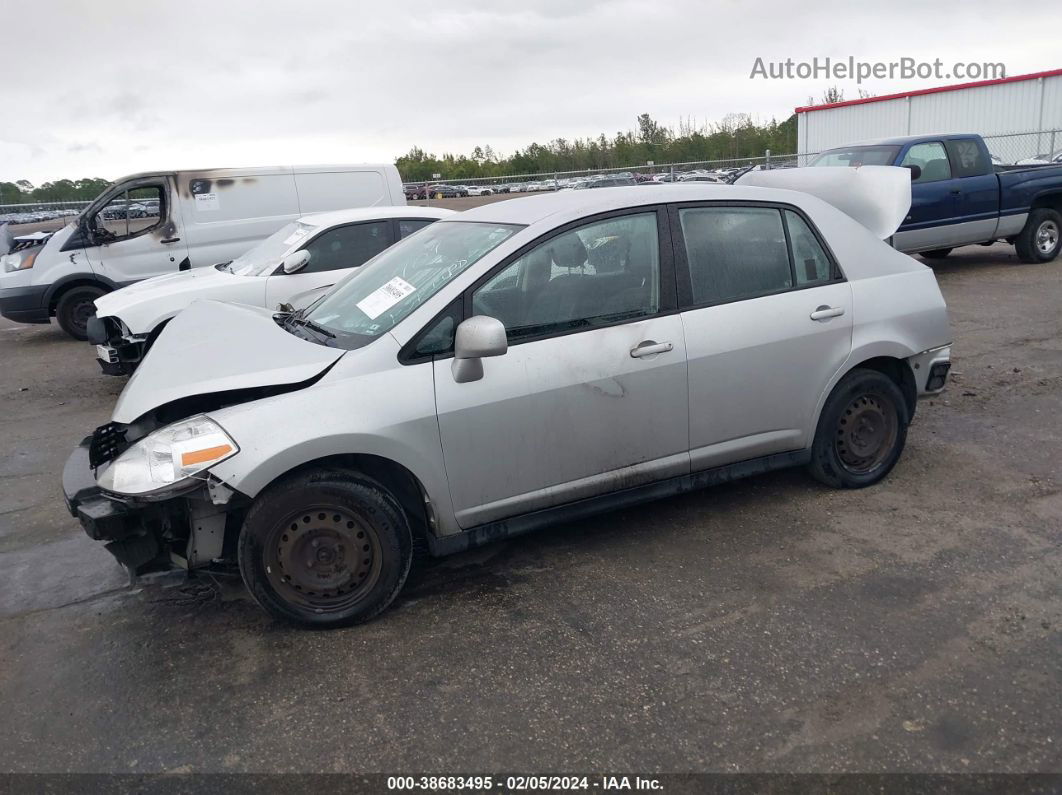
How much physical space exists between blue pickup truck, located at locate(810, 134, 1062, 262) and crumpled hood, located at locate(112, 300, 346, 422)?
31.5ft

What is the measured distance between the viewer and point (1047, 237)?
12688 millimetres

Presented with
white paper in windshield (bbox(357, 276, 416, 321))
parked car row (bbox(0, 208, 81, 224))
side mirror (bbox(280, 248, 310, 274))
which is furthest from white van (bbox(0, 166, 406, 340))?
parked car row (bbox(0, 208, 81, 224))

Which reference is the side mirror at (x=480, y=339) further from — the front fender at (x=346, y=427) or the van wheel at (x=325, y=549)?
the van wheel at (x=325, y=549)

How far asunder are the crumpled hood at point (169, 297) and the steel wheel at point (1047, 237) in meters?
11.0

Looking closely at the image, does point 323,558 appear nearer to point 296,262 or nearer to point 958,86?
point 296,262

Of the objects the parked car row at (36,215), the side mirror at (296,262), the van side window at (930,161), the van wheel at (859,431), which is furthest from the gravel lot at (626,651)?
the parked car row at (36,215)

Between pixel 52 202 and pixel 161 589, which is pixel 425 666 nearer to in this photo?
pixel 161 589

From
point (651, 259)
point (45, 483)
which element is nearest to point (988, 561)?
point (651, 259)

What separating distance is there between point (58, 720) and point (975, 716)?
321 centimetres

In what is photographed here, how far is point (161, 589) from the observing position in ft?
13.6

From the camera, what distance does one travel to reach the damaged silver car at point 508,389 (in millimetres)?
3480

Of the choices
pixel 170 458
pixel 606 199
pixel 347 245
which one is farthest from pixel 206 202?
pixel 170 458

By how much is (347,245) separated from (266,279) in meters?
0.83

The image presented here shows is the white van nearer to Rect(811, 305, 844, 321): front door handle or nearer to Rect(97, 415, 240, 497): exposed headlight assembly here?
Rect(97, 415, 240, 497): exposed headlight assembly
